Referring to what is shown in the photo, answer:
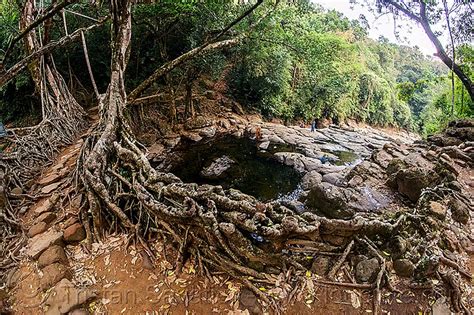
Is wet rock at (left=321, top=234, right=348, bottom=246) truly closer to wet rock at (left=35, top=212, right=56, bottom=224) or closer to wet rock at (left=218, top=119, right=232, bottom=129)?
wet rock at (left=35, top=212, right=56, bottom=224)

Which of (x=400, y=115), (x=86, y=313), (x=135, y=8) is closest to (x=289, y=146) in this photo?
(x=135, y=8)

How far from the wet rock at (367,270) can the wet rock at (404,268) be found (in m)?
0.20

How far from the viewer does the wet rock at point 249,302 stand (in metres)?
2.43

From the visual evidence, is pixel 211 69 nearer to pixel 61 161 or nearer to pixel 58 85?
pixel 58 85

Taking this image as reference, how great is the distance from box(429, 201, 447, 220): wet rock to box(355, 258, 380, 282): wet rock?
1385mm

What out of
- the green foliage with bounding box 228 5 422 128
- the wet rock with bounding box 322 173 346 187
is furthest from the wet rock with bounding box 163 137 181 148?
the wet rock with bounding box 322 173 346 187

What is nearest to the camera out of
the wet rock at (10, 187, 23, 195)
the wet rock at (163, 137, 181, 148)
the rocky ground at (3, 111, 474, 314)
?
the rocky ground at (3, 111, 474, 314)

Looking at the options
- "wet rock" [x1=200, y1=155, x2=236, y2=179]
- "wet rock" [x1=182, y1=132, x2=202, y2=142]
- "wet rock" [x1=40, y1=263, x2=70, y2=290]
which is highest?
"wet rock" [x1=40, y1=263, x2=70, y2=290]

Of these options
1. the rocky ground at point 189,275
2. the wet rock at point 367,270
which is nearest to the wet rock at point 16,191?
the rocky ground at point 189,275

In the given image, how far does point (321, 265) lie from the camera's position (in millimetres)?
2631

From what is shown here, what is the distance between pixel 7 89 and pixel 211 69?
551cm

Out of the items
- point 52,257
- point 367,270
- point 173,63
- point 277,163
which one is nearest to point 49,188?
point 52,257

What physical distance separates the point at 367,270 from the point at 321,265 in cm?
40

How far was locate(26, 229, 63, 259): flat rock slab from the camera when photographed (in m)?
2.84
